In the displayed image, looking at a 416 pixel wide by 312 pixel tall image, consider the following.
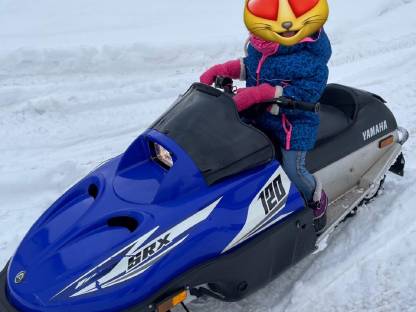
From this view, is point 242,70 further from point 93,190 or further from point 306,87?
point 93,190

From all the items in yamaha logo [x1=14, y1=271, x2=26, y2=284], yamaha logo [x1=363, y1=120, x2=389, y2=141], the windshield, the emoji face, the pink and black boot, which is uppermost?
the emoji face

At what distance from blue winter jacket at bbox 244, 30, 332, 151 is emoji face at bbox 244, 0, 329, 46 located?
0.37ft

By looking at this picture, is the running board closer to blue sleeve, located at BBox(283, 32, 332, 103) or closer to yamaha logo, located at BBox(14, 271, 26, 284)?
blue sleeve, located at BBox(283, 32, 332, 103)

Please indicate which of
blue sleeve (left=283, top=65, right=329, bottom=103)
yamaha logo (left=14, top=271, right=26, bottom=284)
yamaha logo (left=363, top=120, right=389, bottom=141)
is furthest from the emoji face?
yamaha logo (left=14, top=271, right=26, bottom=284)

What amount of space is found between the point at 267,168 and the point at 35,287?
51.2 inches

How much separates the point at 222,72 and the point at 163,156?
33.0 inches

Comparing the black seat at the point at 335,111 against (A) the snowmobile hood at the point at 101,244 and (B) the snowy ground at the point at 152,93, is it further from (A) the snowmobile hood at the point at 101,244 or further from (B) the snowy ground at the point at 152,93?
(A) the snowmobile hood at the point at 101,244

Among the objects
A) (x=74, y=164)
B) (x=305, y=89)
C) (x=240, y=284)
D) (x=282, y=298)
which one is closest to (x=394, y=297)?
(x=282, y=298)

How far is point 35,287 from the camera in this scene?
2.40 meters

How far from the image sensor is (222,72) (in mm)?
3475

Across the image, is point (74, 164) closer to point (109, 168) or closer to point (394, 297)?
point (109, 168)

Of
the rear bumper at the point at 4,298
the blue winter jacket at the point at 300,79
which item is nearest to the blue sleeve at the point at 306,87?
the blue winter jacket at the point at 300,79


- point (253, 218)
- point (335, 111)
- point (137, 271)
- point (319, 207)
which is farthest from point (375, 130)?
point (137, 271)

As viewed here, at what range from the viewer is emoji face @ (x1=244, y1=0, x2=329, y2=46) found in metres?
2.85
